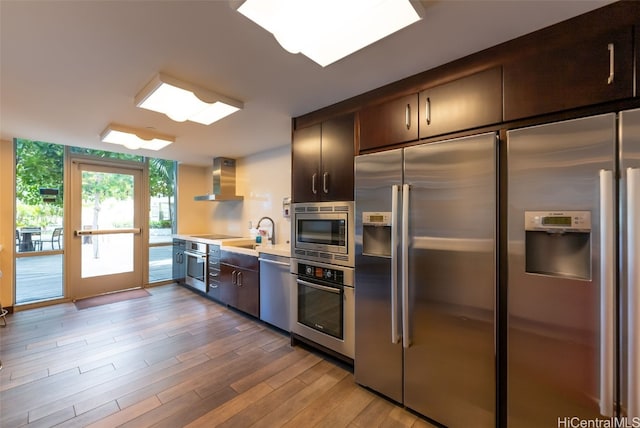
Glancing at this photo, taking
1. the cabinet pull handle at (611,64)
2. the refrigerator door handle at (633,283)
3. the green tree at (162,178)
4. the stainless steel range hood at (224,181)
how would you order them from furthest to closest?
the green tree at (162,178), the stainless steel range hood at (224,181), the cabinet pull handle at (611,64), the refrigerator door handle at (633,283)

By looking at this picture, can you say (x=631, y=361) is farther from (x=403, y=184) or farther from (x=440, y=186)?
(x=403, y=184)

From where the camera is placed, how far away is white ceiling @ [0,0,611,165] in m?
1.28

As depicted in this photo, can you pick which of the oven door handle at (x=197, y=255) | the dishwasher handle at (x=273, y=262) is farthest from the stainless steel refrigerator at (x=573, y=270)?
the oven door handle at (x=197, y=255)

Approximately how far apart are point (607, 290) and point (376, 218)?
46.7 inches

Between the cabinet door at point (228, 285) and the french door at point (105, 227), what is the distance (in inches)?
80.2

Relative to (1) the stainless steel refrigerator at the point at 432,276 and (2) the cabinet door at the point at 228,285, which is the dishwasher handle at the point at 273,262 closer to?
(2) the cabinet door at the point at 228,285

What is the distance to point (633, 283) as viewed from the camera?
3.71ft

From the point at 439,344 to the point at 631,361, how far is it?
31.6 inches

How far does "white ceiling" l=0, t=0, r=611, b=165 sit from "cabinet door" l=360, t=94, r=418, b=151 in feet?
0.62

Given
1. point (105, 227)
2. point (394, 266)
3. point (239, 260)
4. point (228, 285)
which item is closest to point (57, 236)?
point (105, 227)

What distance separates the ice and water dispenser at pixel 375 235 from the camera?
1.95 m

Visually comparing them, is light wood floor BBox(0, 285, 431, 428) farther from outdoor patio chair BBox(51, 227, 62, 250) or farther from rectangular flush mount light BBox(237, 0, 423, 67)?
rectangular flush mount light BBox(237, 0, 423, 67)

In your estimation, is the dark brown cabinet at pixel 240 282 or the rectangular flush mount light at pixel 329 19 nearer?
the rectangular flush mount light at pixel 329 19

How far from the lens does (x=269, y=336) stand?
295 cm
